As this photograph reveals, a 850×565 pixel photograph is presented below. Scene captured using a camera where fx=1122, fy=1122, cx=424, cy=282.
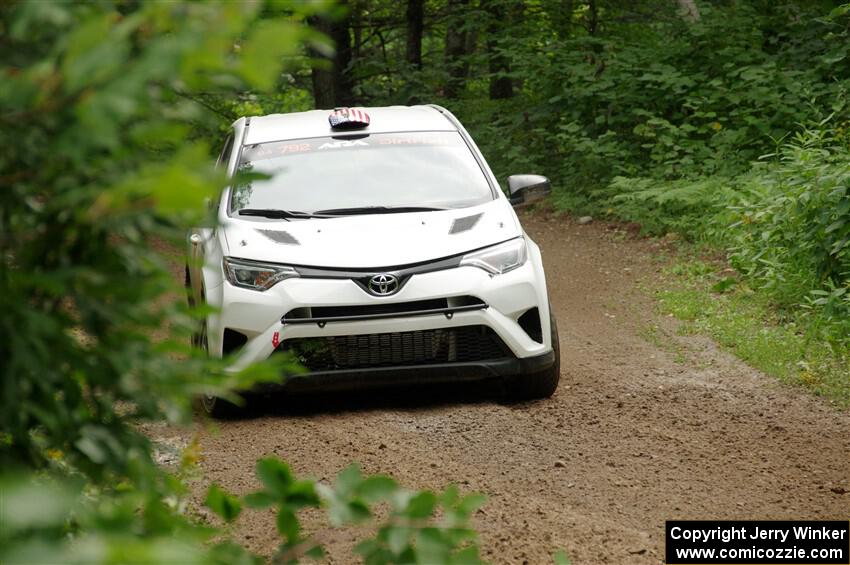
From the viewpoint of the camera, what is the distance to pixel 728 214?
38.9 ft

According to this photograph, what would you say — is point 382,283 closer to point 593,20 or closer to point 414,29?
point 593,20

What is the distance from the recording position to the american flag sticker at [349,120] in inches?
302

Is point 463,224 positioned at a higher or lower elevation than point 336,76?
higher

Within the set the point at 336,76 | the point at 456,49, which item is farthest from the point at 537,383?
the point at 456,49

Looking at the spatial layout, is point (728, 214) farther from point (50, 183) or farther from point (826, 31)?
point (50, 183)

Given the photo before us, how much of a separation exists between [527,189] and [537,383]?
59.6 inches

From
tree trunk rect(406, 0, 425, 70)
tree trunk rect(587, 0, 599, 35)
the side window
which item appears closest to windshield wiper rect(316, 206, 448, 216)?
the side window

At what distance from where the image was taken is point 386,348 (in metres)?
6.32

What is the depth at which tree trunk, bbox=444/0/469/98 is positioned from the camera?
2077 centimetres

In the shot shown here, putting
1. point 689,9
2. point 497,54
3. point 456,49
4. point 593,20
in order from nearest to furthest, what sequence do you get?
point 689,9, point 593,20, point 497,54, point 456,49

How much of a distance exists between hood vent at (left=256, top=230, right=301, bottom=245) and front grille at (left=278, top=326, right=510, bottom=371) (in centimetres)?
58

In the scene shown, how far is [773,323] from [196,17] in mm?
8168

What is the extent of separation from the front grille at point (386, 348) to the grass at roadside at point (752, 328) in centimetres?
229

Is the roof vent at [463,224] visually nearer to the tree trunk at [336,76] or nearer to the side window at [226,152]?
the side window at [226,152]
